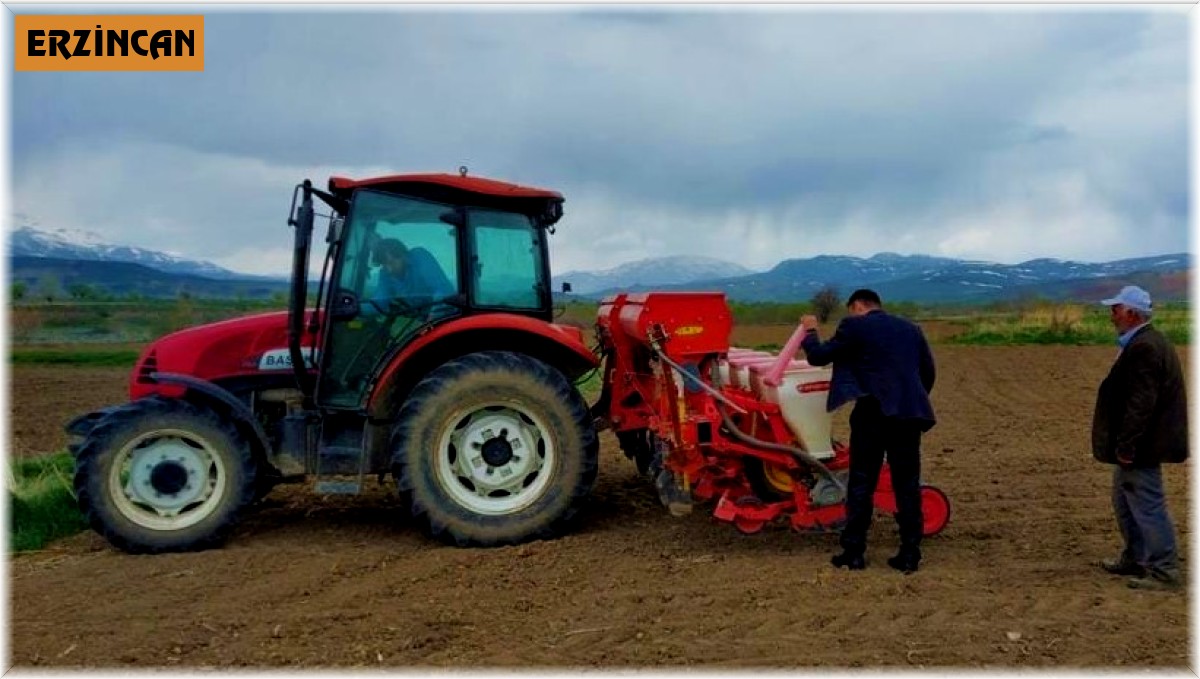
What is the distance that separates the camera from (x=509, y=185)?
22.0ft

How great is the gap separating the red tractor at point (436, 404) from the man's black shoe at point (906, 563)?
0.48 meters

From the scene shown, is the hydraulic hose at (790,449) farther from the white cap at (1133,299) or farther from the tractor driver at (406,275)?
the tractor driver at (406,275)

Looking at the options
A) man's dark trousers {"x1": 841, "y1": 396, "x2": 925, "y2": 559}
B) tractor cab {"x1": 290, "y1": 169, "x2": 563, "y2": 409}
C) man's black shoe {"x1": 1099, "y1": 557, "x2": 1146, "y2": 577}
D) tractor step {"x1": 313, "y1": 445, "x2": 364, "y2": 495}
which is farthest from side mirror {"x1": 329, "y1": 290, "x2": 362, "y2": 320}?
man's black shoe {"x1": 1099, "y1": 557, "x2": 1146, "y2": 577}

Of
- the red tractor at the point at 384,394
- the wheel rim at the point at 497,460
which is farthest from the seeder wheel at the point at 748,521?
the wheel rim at the point at 497,460

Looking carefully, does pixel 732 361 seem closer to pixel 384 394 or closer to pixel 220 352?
pixel 384 394

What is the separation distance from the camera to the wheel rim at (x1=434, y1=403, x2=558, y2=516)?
245 inches

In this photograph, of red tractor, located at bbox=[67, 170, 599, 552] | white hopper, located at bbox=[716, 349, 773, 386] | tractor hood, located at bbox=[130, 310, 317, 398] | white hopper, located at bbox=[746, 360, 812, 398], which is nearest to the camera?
red tractor, located at bbox=[67, 170, 599, 552]

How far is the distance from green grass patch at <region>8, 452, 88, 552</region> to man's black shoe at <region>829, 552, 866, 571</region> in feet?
15.7

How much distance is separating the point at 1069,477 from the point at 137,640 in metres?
6.59

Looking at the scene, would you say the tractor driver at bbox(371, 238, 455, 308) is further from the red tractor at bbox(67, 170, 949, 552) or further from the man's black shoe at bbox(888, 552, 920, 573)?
the man's black shoe at bbox(888, 552, 920, 573)

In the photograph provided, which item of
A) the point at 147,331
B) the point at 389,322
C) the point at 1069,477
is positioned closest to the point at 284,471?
the point at 389,322

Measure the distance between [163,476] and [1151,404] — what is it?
539cm

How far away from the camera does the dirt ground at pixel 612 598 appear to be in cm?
436

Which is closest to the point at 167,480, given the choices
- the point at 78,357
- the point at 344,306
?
the point at 344,306
